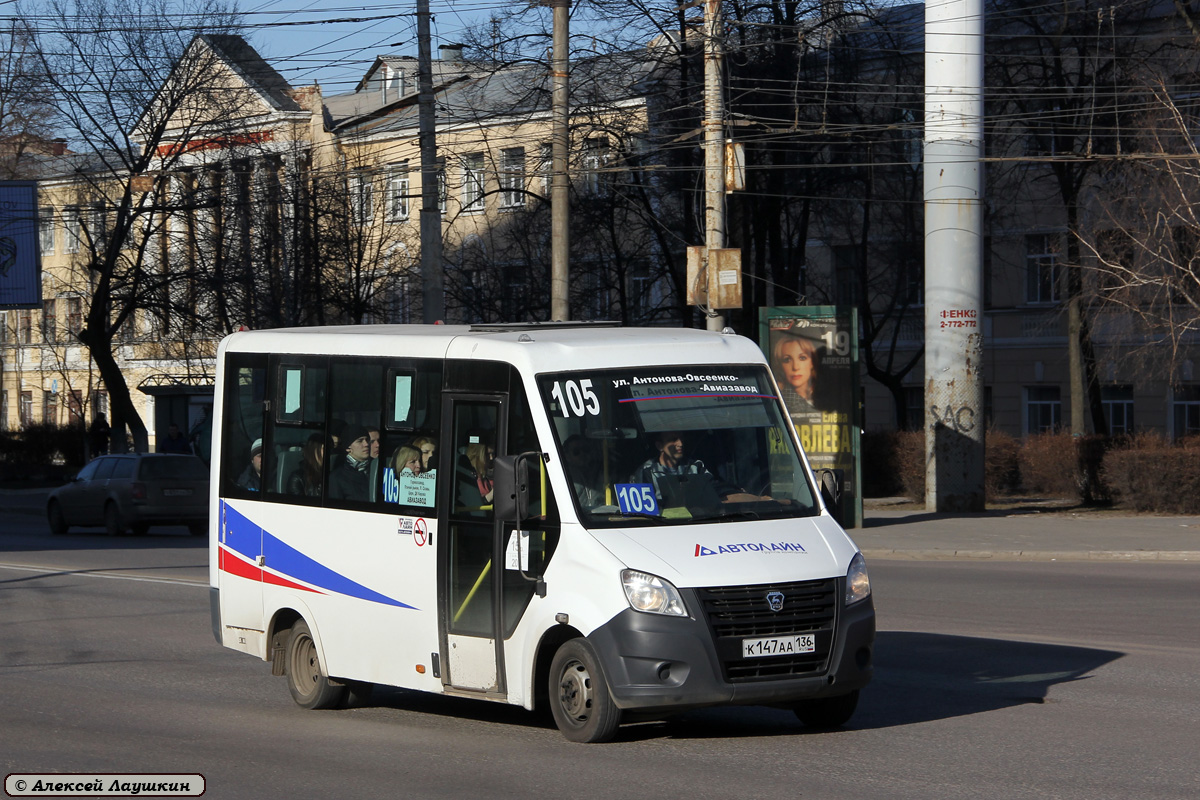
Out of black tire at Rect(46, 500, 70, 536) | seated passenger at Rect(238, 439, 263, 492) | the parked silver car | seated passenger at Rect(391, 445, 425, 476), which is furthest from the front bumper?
black tire at Rect(46, 500, 70, 536)

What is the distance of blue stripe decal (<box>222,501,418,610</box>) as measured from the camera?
342 inches

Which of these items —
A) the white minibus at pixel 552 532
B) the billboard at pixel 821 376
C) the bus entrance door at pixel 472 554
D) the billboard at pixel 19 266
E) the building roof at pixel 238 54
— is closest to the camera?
the white minibus at pixel 552 532

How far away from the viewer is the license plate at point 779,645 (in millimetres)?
7223

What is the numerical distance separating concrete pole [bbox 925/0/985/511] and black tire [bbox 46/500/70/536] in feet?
51.9

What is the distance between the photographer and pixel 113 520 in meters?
26.2

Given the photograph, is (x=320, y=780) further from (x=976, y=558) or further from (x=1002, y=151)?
(x=1002, y=151)

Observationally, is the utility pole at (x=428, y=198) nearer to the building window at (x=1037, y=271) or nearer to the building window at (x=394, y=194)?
the building window at (x=394, y=194)

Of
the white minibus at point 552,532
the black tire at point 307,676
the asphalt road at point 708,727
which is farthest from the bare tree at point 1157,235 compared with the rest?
the black tire at point 307,676

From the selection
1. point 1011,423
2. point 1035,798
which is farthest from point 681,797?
point 1011,423

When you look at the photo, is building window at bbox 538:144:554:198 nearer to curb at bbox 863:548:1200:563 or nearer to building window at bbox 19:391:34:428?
curb at bbox 863:548:1200:563

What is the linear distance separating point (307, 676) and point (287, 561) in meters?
0.73

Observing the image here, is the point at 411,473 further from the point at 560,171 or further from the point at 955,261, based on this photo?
the point at 955,261

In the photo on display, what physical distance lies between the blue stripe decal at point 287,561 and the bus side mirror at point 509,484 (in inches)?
43.7

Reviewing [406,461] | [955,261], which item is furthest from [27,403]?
[406,461]
